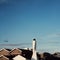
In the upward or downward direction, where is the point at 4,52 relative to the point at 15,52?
upward

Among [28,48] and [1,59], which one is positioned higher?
[28,48]

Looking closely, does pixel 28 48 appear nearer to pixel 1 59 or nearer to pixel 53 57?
pixel 53 57

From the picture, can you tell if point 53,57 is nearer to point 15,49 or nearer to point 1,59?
point 15,49

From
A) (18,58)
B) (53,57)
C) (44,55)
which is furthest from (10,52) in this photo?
(53,57)

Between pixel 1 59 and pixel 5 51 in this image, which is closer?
pixel 1 59

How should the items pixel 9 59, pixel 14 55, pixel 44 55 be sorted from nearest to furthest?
1. pixel 9 59
2. pixel 14 55
3. pixel 44 55

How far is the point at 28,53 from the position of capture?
5394 cm

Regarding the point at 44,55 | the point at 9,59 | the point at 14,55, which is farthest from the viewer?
the point at 44,55

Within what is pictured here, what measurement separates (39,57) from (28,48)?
18.9ft

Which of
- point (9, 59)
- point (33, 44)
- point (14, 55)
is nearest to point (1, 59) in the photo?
point (9, 59)

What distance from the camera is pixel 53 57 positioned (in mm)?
58500

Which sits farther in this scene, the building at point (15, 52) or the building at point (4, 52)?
the building at point (4, 52)

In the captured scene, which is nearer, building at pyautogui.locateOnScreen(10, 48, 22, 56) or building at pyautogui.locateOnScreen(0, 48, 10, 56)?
building at pyautogui.locateOnScreen(10, 48, 22, 56)

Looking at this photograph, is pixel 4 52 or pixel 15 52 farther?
pixel 4 52
